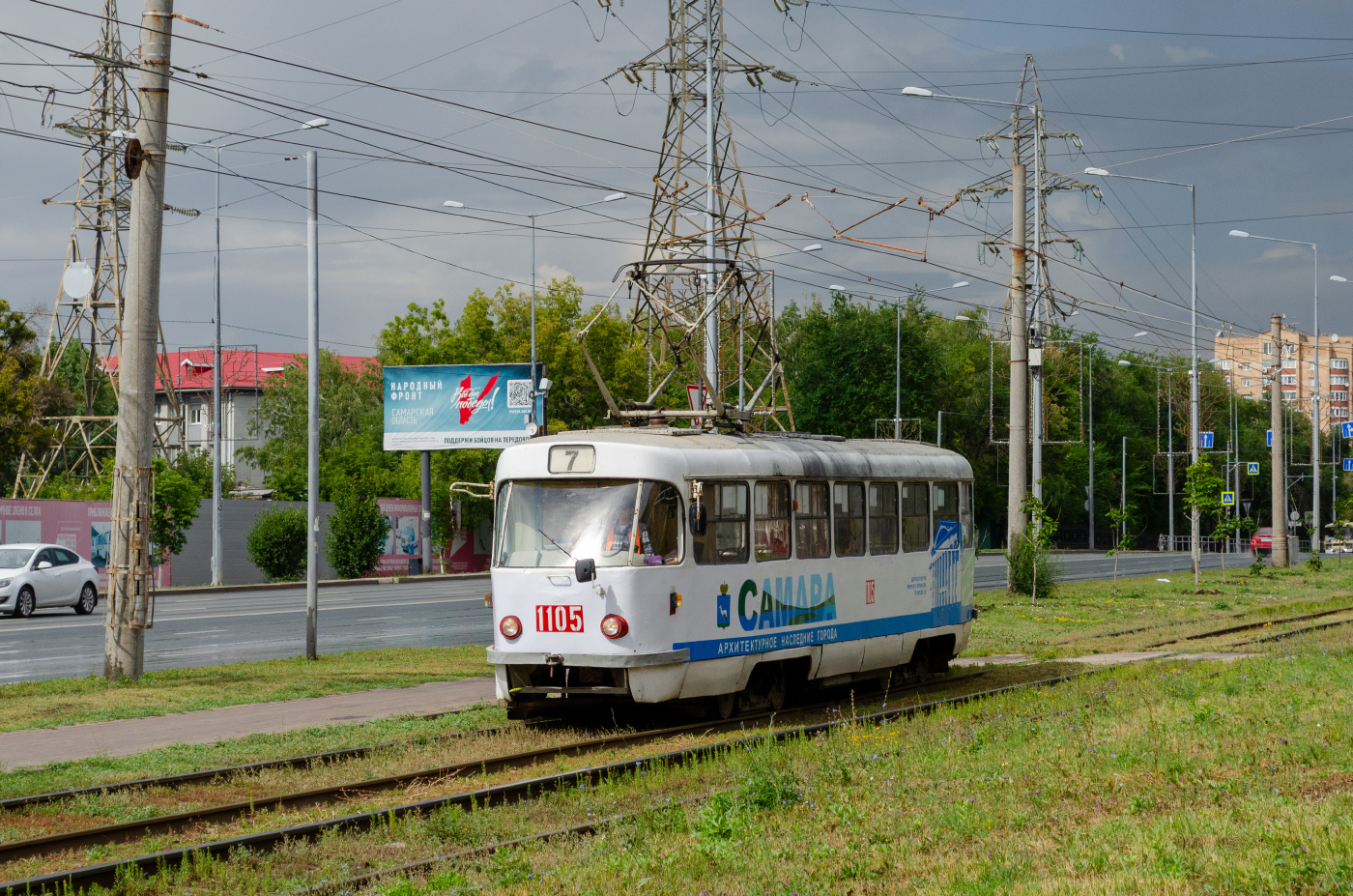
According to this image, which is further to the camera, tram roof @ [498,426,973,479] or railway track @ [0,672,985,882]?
tram roof @ [498,426,973,479]

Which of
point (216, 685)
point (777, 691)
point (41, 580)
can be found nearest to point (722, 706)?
point (777, 691)

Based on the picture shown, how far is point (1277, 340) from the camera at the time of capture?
156ft

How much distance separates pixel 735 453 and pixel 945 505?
4.91 m

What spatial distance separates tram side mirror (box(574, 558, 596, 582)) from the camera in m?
12.4

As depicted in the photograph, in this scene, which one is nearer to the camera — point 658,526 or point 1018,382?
point 658,526

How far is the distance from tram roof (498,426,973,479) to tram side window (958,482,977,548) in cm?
155

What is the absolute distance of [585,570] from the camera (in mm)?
12414

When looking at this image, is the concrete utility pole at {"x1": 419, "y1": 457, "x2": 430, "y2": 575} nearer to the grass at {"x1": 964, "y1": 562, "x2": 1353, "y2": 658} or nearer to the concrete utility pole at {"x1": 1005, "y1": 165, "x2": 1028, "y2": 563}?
the grass at {"x1": 964, "y1": 562, "x2": 1353, "y2": 658}

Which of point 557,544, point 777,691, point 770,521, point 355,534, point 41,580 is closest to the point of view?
point 557,544

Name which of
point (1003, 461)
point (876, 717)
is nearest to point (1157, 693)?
point (876, 717)

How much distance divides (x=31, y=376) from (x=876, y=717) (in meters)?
39.7

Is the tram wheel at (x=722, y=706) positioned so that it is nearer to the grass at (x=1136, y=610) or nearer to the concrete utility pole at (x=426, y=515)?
the grass at (x=1136, y=610)

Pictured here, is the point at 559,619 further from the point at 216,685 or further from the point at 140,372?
the point at 140,372

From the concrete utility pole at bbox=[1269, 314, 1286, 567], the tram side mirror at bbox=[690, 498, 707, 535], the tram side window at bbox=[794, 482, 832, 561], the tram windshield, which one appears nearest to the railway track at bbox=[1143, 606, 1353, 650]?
the tram side window at bbox=[794, 482, 832, 561]
